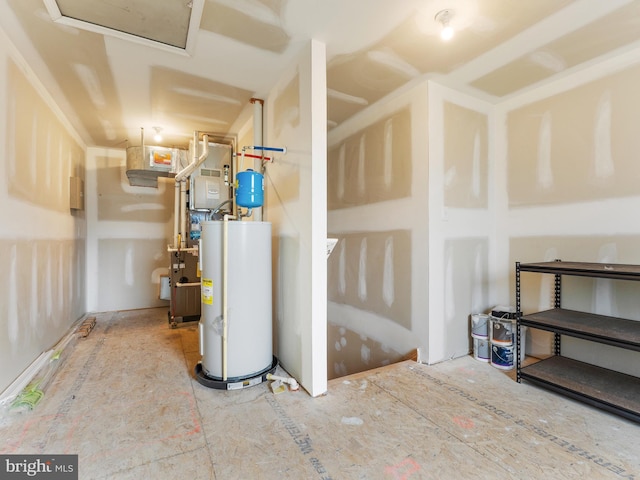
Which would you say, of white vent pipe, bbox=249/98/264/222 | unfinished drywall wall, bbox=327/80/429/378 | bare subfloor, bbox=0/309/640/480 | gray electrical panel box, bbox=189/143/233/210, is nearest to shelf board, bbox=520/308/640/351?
bare subfloor, bbox=0/309/640/480

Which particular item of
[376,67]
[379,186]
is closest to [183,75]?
[376,67]

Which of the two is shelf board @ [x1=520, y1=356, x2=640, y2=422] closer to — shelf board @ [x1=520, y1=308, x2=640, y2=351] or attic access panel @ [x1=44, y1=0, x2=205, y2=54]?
shelf board @ [x1=520, y1=308, x2=640, y2=351]

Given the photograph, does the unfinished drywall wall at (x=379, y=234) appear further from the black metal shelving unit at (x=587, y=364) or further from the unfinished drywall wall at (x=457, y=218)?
the black metal shelving unit at (x=587, y=364)

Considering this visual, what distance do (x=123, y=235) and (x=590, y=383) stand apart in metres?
5.64

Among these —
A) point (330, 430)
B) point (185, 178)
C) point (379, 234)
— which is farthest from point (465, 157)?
point (185, 178)

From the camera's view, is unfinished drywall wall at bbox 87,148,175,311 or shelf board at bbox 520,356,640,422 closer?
shelf board at bbox 520,356,640,422

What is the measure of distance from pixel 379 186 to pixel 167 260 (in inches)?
146

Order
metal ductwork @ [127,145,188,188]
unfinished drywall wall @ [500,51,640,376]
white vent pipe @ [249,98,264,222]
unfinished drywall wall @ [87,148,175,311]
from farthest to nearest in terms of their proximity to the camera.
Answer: unfinished drywall wall @ [87,148,175,311], metal ductwork @ [127,145,188,188], white vent pipe @ [249,98,264,222], unfinished drywall wall @ [500,51,640,376]

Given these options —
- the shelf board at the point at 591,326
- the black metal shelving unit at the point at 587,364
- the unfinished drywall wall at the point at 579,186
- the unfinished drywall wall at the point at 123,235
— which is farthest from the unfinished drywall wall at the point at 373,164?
the unfinished drywall wall at the point at 123,235

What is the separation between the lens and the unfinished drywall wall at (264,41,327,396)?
208 centimetres

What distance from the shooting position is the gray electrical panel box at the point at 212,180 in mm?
3730

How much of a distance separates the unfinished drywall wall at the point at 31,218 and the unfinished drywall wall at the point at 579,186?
4.08 meters

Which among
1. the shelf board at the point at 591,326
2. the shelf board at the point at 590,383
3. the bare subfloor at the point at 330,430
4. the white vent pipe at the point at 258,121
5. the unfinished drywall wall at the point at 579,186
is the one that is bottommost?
the bare subfloor at the point at 330,430

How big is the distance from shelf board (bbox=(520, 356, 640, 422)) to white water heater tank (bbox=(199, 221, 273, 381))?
201 centimetres
